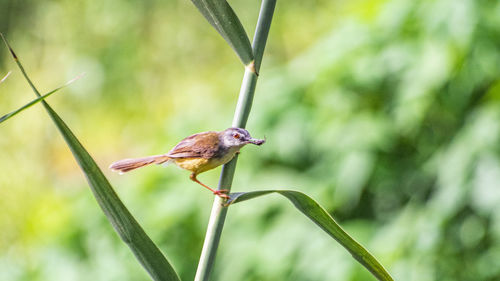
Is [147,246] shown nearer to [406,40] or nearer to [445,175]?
[445,175]

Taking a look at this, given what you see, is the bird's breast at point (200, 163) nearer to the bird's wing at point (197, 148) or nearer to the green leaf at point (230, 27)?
the bird's wing at point (197, 148)

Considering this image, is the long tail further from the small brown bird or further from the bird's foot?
the bird's foot

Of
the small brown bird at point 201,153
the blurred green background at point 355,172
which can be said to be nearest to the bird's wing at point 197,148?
the small brown bird at point 201,153

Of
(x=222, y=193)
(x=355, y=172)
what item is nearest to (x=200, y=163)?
(x=222, y=193)

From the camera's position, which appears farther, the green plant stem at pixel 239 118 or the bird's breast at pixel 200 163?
the bird's breast at pixel 200 163

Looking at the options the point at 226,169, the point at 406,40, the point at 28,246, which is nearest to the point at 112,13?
the point at 28,246

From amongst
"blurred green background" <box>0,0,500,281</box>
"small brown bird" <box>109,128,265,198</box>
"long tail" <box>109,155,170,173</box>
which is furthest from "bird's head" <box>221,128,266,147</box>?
"blurred green background" <box>0,0,500,281</box>

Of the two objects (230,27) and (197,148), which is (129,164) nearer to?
(197,148)
